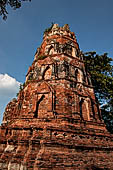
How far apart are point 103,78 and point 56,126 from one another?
9195 millimetres

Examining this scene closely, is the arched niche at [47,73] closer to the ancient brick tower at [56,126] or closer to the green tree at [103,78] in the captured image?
the ancient brick tower at [56,126]

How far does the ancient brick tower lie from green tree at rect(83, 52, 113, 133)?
2.85 m

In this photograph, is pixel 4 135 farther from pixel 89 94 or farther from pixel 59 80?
pixel 89 94

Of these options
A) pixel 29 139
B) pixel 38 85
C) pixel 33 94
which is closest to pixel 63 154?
pixel 29 139

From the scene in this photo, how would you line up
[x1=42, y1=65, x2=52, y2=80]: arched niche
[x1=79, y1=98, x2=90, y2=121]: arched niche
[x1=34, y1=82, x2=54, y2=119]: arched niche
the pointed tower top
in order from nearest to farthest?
[x1=34, y1=82, x2=54, y2=119]: arched niche
[x1=79, y1=98, x2=90, y2=121]: arched niche
[x1=42, y1=65, x2=52, y2=80]: arched niche
the pointed tower top

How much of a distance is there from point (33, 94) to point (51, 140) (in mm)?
4261

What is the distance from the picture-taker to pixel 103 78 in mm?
14266

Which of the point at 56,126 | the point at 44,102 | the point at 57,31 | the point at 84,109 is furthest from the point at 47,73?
the point at 57,31

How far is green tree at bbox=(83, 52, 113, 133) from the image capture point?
14.0m

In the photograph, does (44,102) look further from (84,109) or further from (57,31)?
(57,31)

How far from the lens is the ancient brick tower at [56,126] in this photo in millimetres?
6180

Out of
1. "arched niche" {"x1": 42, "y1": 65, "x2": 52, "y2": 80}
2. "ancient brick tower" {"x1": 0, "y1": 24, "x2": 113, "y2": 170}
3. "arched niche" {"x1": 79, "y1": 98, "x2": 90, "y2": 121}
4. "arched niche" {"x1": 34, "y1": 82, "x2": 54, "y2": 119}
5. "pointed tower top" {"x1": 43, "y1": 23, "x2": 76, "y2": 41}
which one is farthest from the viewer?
"pointed tower top" {"x1": 43, "y1": 23, "x2": 76, "y2": 41}

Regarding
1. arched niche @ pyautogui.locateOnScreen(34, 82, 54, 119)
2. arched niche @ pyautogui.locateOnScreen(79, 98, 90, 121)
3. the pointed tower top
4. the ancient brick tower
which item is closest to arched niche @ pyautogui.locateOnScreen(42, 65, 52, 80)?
the ancient brick tower

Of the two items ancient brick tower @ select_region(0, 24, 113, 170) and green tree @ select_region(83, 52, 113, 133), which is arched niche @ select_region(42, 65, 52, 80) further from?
green tree @ select_region(83, 52, 113, 133)
